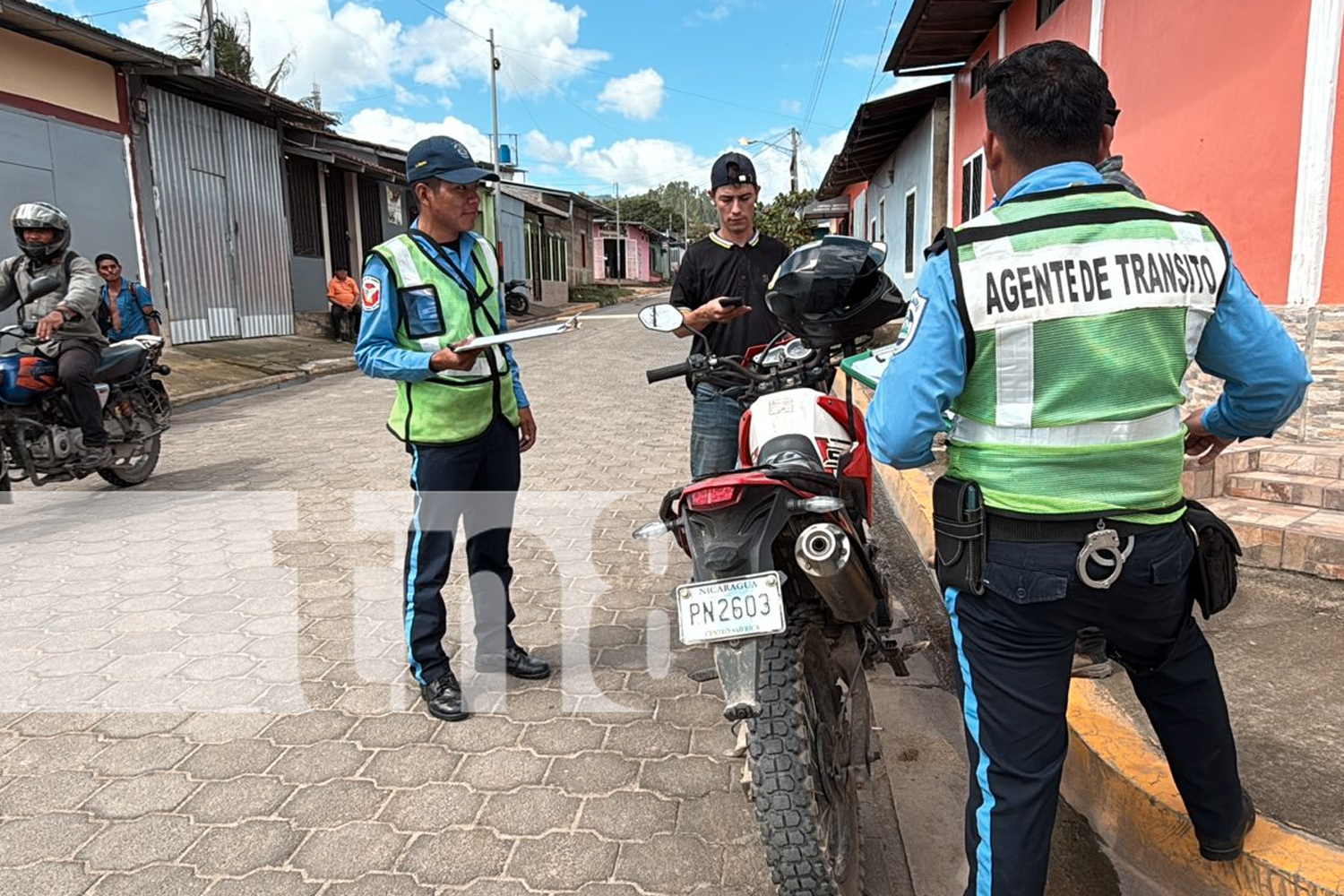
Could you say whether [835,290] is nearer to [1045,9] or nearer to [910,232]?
[1045,9]

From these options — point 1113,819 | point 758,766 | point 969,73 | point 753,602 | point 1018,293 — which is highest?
point 969,73

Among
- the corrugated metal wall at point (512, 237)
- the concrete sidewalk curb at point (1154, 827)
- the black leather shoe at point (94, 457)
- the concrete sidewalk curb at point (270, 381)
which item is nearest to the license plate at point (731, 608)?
the concrete sidewalk curb at point (1154, 827)

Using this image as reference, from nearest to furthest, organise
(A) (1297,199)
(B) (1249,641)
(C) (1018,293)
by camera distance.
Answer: (C) (1018,293)
(B) (1249,641)
(A) (1297,199)

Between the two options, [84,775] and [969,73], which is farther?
[969,73]

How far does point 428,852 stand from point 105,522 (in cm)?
452

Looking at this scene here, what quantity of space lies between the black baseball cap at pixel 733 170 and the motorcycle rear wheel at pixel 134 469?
508 centimetres

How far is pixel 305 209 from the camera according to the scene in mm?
18156

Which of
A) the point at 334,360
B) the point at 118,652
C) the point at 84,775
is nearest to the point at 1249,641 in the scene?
the point at 84,775

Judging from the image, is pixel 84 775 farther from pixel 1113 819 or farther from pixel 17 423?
pixel 17 423

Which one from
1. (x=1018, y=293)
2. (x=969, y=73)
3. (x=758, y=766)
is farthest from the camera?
(x=969, y=73)

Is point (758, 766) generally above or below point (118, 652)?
above

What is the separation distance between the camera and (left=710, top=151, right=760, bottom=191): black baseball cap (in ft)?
12.6

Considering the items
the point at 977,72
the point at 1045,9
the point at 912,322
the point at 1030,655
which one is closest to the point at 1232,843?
the point at 1030,655

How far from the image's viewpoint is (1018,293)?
5.53ft
